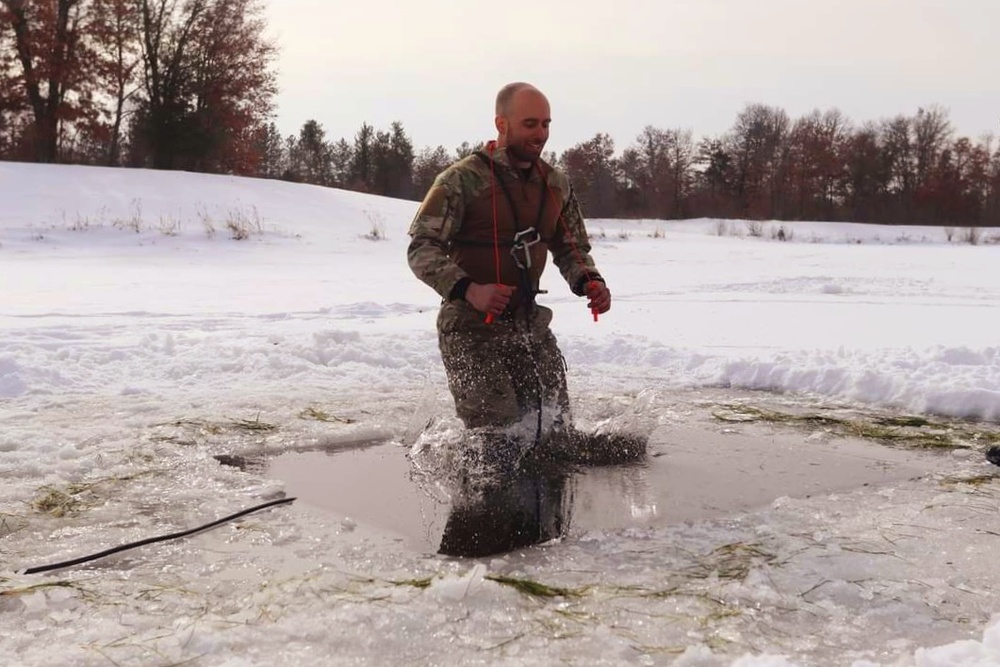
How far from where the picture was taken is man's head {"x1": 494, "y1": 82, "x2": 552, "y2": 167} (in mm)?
4301

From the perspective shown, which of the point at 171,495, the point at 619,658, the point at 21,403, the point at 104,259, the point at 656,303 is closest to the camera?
the point at 619,658

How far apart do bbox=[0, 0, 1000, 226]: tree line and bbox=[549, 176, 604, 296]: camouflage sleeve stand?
2741cm

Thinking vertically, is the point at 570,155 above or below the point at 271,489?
above

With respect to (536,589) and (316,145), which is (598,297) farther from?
(316,145)

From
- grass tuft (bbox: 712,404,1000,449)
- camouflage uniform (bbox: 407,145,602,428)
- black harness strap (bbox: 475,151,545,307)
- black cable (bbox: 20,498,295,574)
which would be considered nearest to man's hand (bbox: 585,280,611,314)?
camouflage uniform (bbox: 407,145,602,428)

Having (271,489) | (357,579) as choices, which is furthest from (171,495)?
(357,579)

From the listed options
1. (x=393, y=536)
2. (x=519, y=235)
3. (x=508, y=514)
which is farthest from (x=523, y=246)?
(x=393, y=536)

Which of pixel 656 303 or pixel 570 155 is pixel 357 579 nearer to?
pixel 656 303

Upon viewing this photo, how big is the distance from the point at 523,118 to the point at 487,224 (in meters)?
0.55

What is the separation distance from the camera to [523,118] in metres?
4.30

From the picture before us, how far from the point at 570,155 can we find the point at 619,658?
2408 inches

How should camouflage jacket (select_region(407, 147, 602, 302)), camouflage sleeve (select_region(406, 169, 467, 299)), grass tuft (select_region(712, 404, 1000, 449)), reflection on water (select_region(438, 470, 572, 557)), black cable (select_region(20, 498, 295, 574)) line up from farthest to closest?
grass tuft (select_region(712, 404, 1000, 449)), camouflage jacket (select_region(407, 147, 602, 302)), camouflage sleeve (select_region(406, 169, 467, 299)), reflection on water (select_region(438, 470, 572, 557)), black cable (select_region(20, 498, 295, 574))

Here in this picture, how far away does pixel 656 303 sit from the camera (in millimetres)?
10438

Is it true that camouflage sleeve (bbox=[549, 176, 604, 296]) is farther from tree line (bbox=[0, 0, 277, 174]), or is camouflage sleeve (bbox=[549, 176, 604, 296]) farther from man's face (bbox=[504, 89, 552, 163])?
tree line (bbox=[0, 0, 277, 174])
